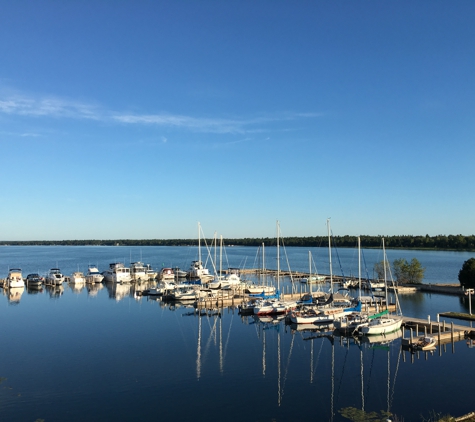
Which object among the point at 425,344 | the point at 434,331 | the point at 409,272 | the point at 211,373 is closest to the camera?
the point at 211,373

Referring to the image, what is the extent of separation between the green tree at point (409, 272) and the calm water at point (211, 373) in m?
24.6

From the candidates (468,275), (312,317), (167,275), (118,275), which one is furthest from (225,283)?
(468,275)

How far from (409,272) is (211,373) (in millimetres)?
49015

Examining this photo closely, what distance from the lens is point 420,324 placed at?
117 ft

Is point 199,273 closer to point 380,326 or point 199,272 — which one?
point 199,272

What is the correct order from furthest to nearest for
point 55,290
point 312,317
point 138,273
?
1. point 138,273
2. point 55,290
3. point 312,317

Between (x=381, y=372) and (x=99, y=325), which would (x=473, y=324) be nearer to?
(x=381, y=372)

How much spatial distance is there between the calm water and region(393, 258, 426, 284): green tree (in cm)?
2456

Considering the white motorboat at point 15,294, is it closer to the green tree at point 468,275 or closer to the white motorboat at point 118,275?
Result: the white motorboat at point 118,275

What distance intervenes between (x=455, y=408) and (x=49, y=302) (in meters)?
48.8

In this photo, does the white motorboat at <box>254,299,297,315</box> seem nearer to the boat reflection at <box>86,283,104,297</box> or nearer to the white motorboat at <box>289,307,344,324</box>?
the white motorboat at <box>289,307,344,324</box>

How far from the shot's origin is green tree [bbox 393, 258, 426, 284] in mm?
65875

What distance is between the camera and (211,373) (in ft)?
85.9

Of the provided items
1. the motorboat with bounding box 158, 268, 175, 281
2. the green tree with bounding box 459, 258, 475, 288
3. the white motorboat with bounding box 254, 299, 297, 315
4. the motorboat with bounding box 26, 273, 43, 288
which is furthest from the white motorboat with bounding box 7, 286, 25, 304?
the green tree with bounding box 459, 258, 475, 288
